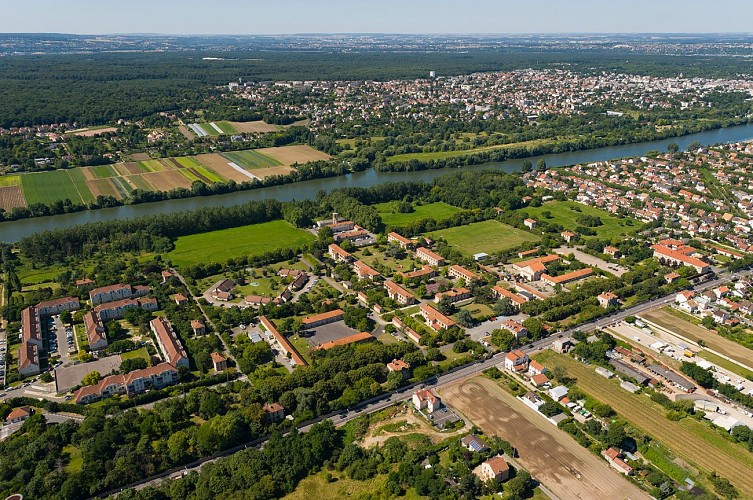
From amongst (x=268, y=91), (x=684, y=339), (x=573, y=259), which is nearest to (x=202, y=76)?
(x=268, y=91)

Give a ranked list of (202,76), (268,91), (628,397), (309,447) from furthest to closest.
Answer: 1. (202,76)
2. (268,91)
3. (628,397)
4. (309,447)

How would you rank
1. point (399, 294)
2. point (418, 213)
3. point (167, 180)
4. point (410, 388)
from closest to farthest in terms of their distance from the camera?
point (410, 388) < point (399, 294) < point (418, 213) < point (167, 180)

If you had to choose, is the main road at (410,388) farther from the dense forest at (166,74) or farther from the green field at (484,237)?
the dense forest at (166,74)

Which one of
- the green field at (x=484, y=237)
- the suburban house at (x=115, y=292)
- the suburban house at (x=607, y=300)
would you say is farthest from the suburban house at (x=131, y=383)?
the suburban house at (x=607, y=300)

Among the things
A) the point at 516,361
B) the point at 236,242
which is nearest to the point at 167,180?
the point at 236,242

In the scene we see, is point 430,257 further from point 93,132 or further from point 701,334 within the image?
point 93,132

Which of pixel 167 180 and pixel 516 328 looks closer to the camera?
pixel 516 328

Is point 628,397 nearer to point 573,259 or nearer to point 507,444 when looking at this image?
point 507,444
